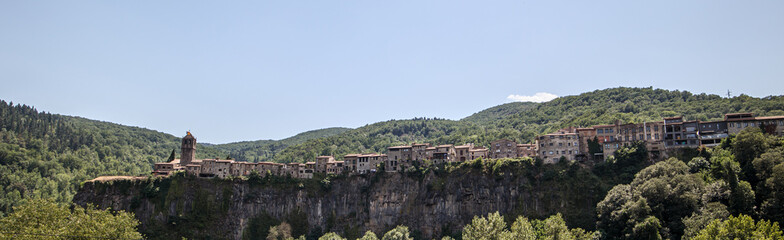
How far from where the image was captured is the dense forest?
67.4 metres

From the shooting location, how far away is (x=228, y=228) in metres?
96.7

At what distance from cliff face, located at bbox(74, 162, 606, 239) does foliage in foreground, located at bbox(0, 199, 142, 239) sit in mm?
21074

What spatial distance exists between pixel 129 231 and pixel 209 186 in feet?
95.4

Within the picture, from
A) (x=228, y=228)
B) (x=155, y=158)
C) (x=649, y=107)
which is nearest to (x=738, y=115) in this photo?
(x=649, y=107)

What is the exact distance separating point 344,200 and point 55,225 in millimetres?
47447

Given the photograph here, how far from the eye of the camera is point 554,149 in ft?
294

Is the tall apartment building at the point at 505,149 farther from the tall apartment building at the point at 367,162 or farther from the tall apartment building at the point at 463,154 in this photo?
the tall apartment building at the point at 367,162

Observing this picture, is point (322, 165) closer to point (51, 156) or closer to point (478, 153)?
point (478, 153)

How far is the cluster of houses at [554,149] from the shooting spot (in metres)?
82.9

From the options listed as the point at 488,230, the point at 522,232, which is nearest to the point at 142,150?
the point at 488,230

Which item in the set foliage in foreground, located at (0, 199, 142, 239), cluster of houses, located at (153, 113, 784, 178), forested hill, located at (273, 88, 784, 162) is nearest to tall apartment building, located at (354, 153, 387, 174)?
cluster of houses, located at (153, 113, 784, 178)

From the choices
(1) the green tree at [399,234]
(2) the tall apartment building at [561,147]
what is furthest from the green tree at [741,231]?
(1) the green tree at [399,234]

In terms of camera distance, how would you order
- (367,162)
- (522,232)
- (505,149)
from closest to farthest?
(522,232) < (505,149) < (367,162)

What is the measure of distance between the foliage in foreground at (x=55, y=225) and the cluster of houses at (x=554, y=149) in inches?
1184
